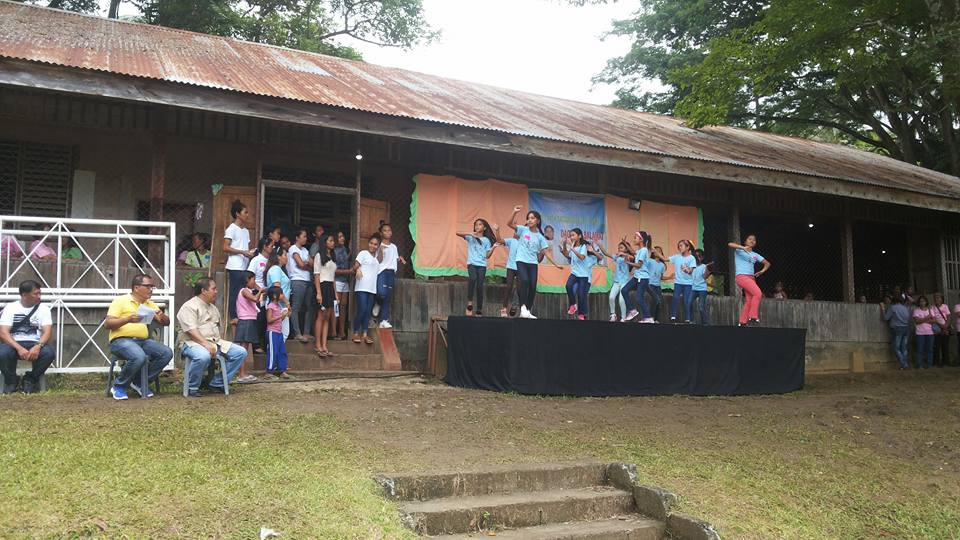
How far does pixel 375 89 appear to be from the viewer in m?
11.2

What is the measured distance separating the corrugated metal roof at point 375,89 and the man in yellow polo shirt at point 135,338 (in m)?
2.52

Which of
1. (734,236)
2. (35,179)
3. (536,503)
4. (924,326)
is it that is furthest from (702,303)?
(35,179)

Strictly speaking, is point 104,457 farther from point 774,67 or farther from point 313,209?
point 774,67

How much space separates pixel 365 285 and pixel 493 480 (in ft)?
16.2

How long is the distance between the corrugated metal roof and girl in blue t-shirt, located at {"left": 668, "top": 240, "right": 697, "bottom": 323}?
152 cm

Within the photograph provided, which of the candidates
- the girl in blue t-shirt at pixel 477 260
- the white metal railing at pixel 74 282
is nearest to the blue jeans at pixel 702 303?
the girl in blue t-shirt at pixel 477 260

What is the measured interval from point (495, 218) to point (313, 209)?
9.47ft

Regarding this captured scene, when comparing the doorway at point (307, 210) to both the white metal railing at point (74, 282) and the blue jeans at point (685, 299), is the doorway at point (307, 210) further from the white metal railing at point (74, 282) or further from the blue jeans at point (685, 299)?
the blue jeans at point (685, 299)

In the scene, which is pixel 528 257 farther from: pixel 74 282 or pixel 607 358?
pixel 74 282

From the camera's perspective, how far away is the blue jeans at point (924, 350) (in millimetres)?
14172

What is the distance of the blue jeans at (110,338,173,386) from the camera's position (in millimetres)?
6973

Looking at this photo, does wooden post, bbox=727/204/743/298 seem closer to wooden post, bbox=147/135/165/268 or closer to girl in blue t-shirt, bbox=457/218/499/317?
girl in blue t-shirt, bbox=457/218/499/317

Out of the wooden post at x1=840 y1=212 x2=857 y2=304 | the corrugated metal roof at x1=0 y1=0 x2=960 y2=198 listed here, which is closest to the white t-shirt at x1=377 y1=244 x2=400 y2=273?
the corrugated metal roof at x1=0 y1=0 x2=960 y2=198

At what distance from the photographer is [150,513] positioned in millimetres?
3932
